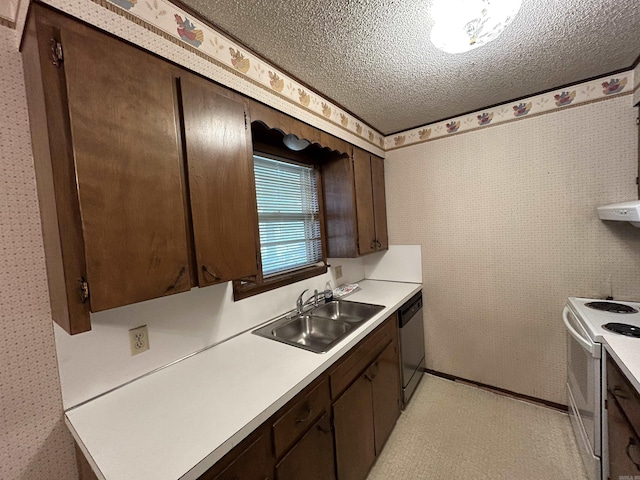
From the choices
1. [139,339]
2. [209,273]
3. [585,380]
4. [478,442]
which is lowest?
[478,442]

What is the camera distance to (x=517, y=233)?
2025 millimetres

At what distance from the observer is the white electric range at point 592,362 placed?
4.24 ft

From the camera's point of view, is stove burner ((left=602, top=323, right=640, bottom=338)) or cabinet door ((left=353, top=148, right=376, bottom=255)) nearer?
stove burner ((left=602, top=323, right=640, bottom=338))

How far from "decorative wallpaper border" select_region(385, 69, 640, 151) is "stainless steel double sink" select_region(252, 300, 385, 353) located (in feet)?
5.41

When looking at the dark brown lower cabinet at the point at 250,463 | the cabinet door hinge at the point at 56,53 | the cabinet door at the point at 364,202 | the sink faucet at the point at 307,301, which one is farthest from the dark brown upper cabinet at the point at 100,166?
the cabinet door at the point at 364,202

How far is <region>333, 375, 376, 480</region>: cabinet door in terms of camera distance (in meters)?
1.25

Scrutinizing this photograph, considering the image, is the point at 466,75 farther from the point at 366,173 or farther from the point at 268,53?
the point at 268,53

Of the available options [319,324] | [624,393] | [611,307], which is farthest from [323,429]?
[611,307]

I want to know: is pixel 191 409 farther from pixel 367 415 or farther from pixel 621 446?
pixel 621 446

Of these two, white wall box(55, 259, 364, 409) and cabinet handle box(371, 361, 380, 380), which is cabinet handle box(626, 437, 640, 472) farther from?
white wall box(55, 259, 364, 409)

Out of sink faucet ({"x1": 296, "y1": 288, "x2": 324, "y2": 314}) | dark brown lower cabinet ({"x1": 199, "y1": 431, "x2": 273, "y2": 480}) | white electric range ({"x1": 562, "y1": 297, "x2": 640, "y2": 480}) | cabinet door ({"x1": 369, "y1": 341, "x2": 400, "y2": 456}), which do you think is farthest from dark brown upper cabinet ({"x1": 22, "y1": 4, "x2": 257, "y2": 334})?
white electric range ({"x1": 562, "y1": 297, "x2": 640, "y2": 480})

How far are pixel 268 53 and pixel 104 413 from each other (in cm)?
170

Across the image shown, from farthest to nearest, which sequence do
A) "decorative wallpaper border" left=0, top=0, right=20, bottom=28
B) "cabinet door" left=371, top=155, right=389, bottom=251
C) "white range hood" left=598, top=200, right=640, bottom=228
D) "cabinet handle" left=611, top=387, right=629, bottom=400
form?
"cabinet door" left=371, top=155, right=389, bottom=251
"white range hood" left=598, top=200, right=640, bottom=228
"cabinet handle" left=611, top=387, right=629, bottom=400
"decorative wallpaper border" left=0, top=0, right=20, bottom=28

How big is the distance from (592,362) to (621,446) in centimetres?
36
